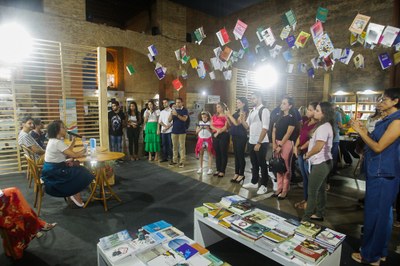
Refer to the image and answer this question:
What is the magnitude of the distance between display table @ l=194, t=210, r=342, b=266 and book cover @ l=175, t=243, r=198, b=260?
0.49 m

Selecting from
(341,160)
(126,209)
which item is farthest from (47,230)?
(341,160)

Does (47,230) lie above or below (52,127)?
below

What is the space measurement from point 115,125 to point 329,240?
5.81 m

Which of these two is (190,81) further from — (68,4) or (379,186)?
(379,186)

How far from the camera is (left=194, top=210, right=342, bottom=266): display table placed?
6.56 ft

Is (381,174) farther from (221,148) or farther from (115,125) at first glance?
(115,125)

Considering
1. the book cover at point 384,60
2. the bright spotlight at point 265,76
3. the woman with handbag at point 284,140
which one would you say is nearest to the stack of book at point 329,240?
the woman with handbag at point 284,140

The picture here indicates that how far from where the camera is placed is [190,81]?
589 inches

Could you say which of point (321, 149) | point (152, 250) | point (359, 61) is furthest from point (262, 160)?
point (359, 61)

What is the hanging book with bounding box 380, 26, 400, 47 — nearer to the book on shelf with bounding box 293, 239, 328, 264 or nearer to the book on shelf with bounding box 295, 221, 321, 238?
the book on shelf with bounding box 295, 221, 321, 238

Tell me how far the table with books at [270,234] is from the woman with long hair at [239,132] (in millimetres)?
2168

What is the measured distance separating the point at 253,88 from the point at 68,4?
730cm

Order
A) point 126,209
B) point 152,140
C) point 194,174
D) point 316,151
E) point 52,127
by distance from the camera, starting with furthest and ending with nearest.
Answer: point 152,140 → point 194,174 → point 126,209 → point 52,127 → point 316,151

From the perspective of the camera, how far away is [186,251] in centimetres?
195
